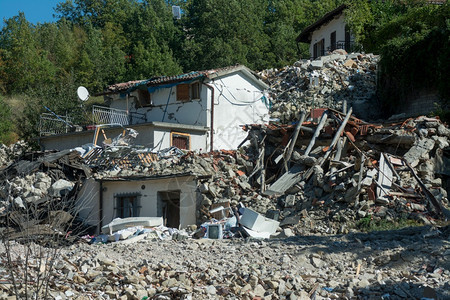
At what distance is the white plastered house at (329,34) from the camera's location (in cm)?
3359

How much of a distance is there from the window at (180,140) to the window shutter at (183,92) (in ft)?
7.13

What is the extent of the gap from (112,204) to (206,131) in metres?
7.49

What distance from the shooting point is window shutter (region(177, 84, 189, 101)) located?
26703 mm

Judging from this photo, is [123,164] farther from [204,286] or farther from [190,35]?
[190,35]

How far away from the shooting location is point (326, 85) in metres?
28.6

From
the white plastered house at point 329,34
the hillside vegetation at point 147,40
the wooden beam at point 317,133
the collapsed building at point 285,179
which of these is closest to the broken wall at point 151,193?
the collapsed building at point 285,179

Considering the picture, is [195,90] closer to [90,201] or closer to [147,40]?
[90,201]

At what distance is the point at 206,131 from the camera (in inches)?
1024

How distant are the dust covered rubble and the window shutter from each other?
48.5 feet

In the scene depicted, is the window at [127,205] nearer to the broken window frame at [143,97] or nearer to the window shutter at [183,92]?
the window shutter at [183,92]

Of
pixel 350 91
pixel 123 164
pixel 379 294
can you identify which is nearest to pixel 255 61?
pixel 350 91

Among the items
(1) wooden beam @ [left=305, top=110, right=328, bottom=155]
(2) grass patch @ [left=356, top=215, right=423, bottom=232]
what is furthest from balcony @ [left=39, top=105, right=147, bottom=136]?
(2) grass patch @ [left=356, top=215, right=423, bottom=232]

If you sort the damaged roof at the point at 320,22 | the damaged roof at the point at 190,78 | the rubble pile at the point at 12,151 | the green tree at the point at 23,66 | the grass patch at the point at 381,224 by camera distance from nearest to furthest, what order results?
the grass patch at the point at 381,224 < the damaged roof at the point at 190,78 < the rubble pile at the point at 12,151 < the damaged roof at the point at 320,22 < the green tree at the point at 23,66

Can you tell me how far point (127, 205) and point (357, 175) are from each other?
26.7ft
